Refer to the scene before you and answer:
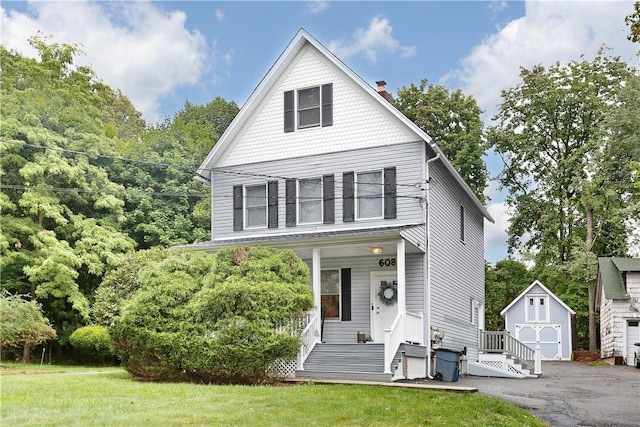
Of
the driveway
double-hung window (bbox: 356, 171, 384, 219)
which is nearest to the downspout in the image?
double-hung window (bbox: 356, 171, 384, 219)

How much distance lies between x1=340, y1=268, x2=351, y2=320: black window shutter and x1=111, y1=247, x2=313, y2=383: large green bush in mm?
3772

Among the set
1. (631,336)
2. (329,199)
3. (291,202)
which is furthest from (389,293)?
(631,336)

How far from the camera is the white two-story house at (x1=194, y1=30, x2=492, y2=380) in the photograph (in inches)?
701

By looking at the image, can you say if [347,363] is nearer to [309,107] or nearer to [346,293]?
[346,293]

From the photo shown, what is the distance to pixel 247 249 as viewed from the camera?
615 inches

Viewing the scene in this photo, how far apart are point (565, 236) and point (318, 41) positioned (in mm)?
24257

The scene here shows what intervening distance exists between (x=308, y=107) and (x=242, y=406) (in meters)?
11.7

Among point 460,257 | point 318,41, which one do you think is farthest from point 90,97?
point 460,257

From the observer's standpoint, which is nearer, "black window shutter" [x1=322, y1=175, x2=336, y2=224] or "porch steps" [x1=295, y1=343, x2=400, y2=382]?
"porch steps" [x1=295, y1=343, x2=400, y2=382]

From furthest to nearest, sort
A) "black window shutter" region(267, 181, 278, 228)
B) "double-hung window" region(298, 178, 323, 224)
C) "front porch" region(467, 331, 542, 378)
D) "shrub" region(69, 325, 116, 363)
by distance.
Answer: "shrub" region(69, 325, 116, 363), "front porch" region(467, 331, 542, 378), "black window shutter" region(267, 181, 278, 228), "double-hung window" region(298, 178, 323, 224)

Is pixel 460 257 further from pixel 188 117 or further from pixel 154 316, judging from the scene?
pixel 188 117

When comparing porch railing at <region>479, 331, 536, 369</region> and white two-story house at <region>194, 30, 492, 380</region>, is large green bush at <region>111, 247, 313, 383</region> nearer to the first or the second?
white two-story house at <region>194, 30, 492, 380</region>

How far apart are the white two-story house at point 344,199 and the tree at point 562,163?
16476 millimetres

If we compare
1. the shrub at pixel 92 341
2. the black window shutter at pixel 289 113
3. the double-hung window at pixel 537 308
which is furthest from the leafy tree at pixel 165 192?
the double-hung window at pixel 537 308
